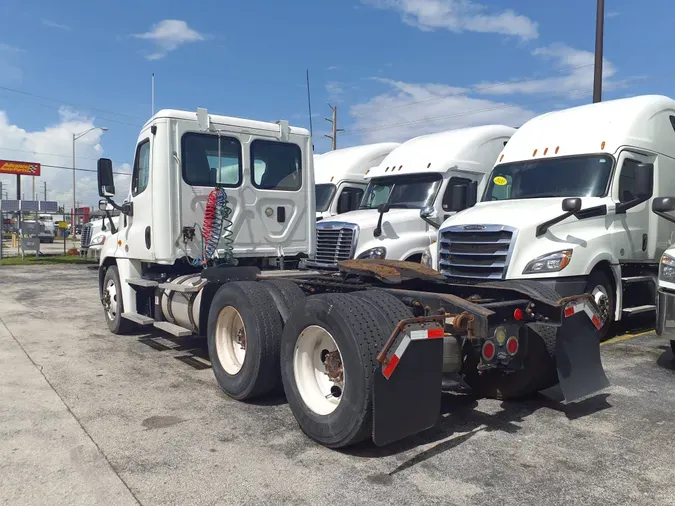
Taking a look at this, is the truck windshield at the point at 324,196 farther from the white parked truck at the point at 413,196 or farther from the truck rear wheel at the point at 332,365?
the truck rear wheel at the point at 332,365

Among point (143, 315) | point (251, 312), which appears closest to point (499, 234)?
point (251, 312)

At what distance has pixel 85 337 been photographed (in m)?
8.45

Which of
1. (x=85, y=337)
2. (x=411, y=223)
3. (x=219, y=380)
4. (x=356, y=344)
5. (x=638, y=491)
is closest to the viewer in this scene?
(x=638, y=491)

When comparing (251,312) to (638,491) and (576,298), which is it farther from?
(638,491)

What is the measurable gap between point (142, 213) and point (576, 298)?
17.3 ft

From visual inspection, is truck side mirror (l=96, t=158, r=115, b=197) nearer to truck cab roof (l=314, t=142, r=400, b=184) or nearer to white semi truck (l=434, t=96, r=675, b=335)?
white semi truck (l=434, t=96, r=675, b=335)

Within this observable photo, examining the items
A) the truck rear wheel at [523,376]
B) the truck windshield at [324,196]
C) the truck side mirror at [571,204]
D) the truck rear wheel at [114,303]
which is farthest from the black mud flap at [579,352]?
the truck windshield at [324,196]

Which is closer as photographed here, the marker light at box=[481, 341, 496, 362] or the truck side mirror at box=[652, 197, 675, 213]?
the marker light at box=[481, 341, 496, 362]

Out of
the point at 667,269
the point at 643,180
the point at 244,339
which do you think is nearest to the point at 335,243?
the point at 244,339

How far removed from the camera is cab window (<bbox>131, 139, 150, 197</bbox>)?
289 inches

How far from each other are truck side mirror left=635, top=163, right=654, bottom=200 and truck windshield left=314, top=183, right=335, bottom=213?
658 cm

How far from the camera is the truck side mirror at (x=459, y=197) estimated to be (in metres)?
9.98

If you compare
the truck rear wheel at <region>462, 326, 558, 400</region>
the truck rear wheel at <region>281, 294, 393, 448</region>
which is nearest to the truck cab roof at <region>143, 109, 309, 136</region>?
the truck rear wheel at <region>281, 294, 393, 448</region>

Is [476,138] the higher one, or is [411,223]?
[476,138]
